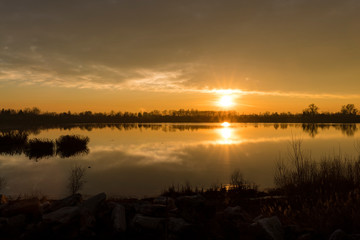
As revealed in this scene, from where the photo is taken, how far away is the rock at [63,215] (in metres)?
7.18

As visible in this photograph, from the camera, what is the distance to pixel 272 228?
6820mm

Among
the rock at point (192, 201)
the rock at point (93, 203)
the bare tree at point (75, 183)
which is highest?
the rock at point (93, 203)

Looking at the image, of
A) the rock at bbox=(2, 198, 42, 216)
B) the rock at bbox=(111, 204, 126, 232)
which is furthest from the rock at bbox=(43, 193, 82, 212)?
the rock at bbox=(111, 204, 126, 232)

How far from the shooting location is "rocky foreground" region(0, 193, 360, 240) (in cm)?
706

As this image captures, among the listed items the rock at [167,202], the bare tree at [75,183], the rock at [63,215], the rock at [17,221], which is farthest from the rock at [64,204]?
the bare tree at [75,183]

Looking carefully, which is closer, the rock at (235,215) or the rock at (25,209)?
the rock at (25,209)

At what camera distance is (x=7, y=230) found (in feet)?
24.2

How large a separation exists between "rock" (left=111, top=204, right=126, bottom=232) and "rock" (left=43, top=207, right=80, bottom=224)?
1047 millimetres

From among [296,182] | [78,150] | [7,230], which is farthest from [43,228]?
[78,150]

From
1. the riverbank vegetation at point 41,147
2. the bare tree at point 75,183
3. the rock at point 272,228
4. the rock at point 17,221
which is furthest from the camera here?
the riverbank vegetation at point 41,147

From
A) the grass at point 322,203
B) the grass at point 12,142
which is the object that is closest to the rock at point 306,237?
the grass at point 322,203

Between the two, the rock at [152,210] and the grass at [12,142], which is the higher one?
the rock at [152,210]

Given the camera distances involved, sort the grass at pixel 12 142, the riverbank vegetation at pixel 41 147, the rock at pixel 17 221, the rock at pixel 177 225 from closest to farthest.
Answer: the rock at pixel 177 225 < the rock at pixel 17 221 < the riverbank vegetation at pixel 41 147 < the grass at pixel 12 142

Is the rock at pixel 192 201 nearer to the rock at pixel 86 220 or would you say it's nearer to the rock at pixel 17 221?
the rock at pixel 86 220
